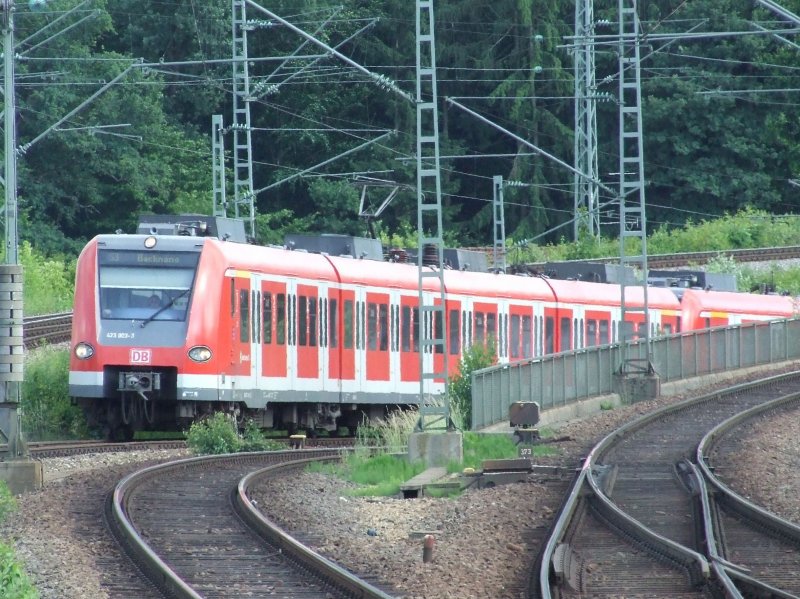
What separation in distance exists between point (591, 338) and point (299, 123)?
40075mm

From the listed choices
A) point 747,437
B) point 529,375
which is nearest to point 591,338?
point 529,375

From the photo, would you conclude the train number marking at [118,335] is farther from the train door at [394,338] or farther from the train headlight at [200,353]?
the train door at [394,338]

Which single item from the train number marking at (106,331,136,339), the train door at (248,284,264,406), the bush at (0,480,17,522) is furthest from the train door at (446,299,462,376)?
the bush at (0,480,17,522)

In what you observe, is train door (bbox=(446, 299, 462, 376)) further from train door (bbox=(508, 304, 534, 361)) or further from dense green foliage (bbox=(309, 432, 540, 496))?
dense green foliage (bbox=(309, 432, 540, 496))

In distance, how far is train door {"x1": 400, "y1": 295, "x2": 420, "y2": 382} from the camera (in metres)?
32.6

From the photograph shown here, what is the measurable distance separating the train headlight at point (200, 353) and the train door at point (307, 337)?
10.4ft

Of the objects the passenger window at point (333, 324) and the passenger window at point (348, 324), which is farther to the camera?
the passenger window at point (348, 324)

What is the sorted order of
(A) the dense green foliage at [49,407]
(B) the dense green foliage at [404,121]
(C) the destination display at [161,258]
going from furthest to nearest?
(B) the dense green foliage at [404,121], (A) the dense green foliage at [49,407], (C) the destination display at [161,258]

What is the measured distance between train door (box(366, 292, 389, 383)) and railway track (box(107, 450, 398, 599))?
1047 cm

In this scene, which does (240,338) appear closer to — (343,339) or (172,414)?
(172,414)

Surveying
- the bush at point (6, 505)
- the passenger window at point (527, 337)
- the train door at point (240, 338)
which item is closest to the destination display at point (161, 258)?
the train door at point (240, 338)

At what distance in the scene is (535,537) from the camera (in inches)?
571

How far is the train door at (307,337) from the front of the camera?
2912 cm

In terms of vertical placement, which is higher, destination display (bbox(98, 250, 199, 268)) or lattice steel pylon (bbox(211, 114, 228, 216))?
lattice steel pylon (bbox(211, 114, 228, 216))
